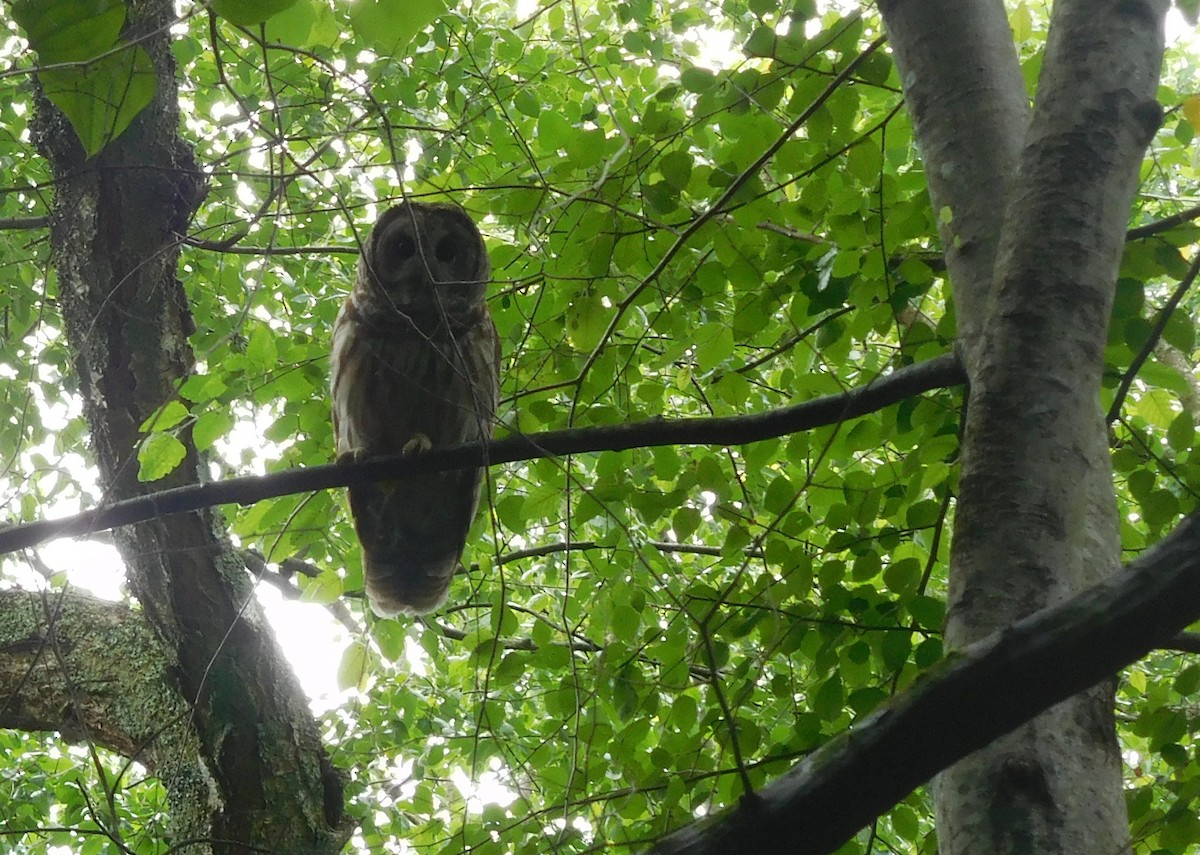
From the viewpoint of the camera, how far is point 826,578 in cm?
216

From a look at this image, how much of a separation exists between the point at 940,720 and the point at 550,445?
4.06 ft

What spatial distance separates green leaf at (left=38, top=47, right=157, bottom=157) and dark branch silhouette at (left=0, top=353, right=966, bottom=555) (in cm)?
117

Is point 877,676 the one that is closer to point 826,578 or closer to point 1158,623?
point 826,578

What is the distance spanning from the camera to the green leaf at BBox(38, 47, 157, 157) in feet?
2.62

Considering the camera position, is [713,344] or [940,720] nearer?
[940,720]

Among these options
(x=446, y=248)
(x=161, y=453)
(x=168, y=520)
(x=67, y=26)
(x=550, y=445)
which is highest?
(x=446, y=248)

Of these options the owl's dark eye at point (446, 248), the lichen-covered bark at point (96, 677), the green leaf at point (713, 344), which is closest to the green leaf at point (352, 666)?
the lichen-covered bark at point (96, 677)

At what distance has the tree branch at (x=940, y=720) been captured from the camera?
3.13 feet

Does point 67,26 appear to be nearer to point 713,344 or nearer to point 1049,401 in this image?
point 1049,401

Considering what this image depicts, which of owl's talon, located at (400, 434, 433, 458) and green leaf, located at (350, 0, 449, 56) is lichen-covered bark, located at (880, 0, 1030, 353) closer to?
green leaf, located at (350, 0, 449, 56)

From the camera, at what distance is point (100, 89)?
853 millimetres

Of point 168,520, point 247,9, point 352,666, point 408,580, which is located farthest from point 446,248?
point 247,9

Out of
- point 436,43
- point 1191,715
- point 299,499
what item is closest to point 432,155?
point 436,43

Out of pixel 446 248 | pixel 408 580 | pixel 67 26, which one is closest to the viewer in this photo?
pixel 67 26
